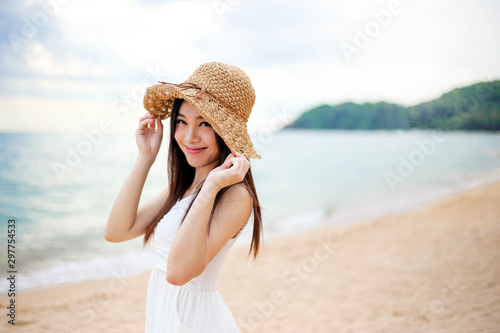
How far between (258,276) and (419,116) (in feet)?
109

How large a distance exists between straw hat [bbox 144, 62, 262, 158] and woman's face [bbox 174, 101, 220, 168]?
0.25 feet

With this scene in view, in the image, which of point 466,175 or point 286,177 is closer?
point 466,175

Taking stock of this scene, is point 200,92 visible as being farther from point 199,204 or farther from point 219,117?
point 199,204

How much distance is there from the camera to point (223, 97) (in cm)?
161

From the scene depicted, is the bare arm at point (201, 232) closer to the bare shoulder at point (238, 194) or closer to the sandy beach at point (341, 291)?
the bare shoulder at point (238, 194)

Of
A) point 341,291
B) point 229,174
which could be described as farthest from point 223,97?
point 341,291

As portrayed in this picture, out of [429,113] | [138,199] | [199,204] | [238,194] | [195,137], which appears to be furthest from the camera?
[429,113]

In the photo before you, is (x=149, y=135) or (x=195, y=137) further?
(x=149, y=135)

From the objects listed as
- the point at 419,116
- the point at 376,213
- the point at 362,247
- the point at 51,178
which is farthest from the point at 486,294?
the point at 419,116

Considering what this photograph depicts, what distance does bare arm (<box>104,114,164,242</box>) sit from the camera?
69.0 inches

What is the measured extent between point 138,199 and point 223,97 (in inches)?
24.6

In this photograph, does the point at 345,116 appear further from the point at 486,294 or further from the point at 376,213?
the point at 486,294

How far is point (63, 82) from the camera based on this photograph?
2620 centimetres

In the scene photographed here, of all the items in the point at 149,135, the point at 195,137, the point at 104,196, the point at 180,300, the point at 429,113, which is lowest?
the point at 104,196
